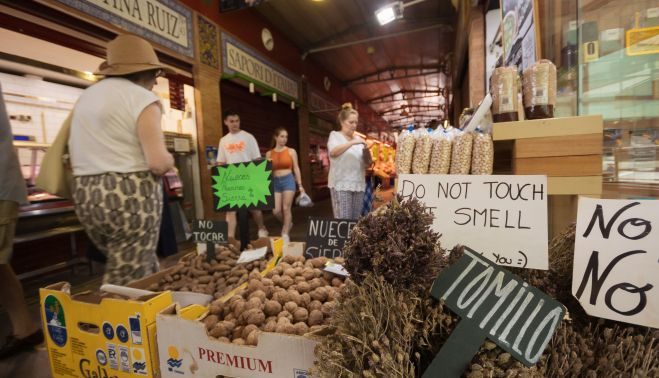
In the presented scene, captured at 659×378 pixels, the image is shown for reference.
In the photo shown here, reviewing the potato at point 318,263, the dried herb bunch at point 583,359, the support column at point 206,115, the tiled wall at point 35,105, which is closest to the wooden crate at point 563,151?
the dried herb bunch at point 583,359

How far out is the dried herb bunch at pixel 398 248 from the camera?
2.17 ft

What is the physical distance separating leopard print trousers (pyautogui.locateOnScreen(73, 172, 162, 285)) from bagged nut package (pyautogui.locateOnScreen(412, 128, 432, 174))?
4.06 feet

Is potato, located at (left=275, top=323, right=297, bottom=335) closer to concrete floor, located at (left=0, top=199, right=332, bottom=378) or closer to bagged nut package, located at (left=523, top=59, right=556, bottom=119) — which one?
bagged nut package, located at (left=523, top=59, right=556, bottom=119)

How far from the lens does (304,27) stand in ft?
27.1

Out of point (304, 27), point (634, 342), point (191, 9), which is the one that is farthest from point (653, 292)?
point (304, 27)

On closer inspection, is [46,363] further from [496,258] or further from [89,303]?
[496,258]

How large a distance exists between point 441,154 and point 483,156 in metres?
0.17

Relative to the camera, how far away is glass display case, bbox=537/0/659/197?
1756 mm

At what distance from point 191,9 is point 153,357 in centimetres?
553

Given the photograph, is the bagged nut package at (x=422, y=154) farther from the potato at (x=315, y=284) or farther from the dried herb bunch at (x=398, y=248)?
the dried herb bunch at (x=398, y=248)

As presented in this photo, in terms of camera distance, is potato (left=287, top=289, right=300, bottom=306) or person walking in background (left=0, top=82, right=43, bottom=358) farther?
person walking in background (left=0, top=82, right=43, bottom=358)

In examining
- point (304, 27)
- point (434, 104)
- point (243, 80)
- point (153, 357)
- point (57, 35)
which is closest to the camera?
point (153, 357)

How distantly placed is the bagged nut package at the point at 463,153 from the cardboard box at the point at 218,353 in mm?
874

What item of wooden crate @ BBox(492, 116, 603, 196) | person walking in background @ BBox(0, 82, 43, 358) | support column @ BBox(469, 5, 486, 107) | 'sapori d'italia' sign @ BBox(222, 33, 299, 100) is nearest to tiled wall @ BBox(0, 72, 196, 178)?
person walking in background @ BBox(0, 82, 43, 358)
